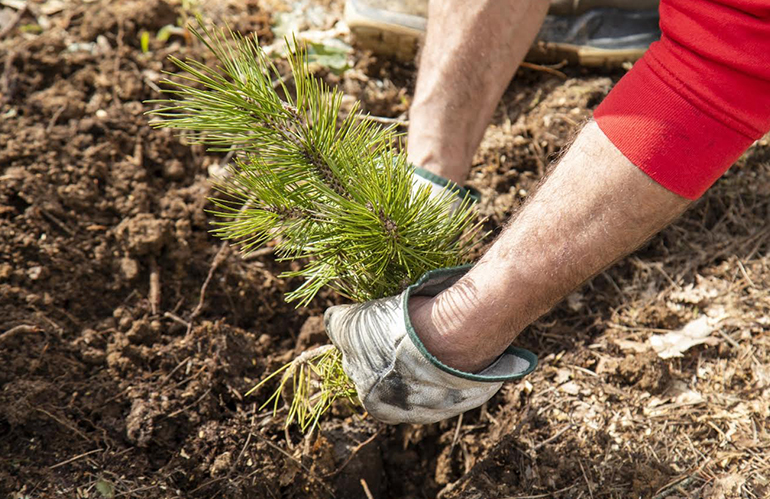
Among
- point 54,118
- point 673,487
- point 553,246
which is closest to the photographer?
point 553,246

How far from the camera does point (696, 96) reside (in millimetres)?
1116

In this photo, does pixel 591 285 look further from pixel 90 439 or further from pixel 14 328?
pixel 14 328

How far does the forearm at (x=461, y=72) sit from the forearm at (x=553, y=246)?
62 cm

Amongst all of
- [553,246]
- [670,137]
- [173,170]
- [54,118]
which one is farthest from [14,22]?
[670,137]

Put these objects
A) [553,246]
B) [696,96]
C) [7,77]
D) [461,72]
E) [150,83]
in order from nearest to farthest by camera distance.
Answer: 1. [696,96]
2. [553,246]
3. [461,72]
4. [7,77]
5. [150,83]

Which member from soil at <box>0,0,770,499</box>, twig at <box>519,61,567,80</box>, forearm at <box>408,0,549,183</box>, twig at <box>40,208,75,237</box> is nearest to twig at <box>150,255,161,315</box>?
soil at <box>0,0,770,499</box>

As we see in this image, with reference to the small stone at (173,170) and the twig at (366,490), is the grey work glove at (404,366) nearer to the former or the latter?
the twig at (366,490)

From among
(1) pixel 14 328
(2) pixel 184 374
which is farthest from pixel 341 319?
(1) pixel 14 328

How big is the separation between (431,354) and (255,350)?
729 millimetres

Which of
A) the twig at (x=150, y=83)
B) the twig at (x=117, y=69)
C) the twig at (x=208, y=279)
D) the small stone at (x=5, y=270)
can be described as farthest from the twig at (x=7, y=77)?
the twig at (x=208, y=279)

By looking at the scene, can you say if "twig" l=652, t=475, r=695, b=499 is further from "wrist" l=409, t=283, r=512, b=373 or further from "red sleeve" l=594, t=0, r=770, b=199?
"red sleeve" l=594, t=0, r=770, b=199

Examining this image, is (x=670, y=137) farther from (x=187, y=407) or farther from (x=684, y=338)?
(x=187, y=407)

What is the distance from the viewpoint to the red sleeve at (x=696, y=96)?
1.05m

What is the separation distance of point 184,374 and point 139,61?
4.44ft
